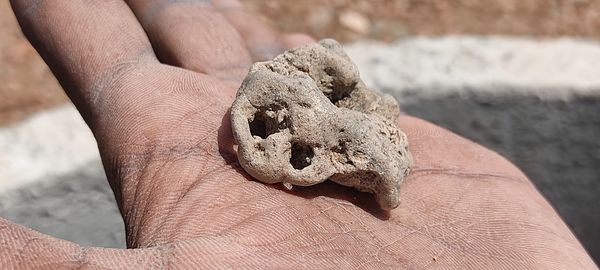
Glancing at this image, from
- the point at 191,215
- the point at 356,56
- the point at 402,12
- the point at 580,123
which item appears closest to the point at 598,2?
the point at 402,12

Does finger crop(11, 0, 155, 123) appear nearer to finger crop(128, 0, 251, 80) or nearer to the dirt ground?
finger crop(128, 0, 251, 80)

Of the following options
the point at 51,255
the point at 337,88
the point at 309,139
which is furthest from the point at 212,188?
the point at 337,88

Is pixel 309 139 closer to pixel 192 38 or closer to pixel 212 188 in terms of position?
pixel 212 188

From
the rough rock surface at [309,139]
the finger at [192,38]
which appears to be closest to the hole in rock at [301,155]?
the rough rock surface at [309,139]

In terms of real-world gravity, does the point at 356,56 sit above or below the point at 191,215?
below

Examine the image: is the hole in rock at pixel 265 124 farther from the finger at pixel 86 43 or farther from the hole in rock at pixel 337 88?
the finger at pixel 86 43

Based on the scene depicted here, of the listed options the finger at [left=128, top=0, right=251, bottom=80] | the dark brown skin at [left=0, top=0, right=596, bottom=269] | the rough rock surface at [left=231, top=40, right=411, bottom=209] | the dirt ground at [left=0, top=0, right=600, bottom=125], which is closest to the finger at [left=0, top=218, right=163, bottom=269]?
the dark brown skin at [left=0, top=0, right=596, bottom=269]

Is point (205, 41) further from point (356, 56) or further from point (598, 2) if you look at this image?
point (598, 2)
